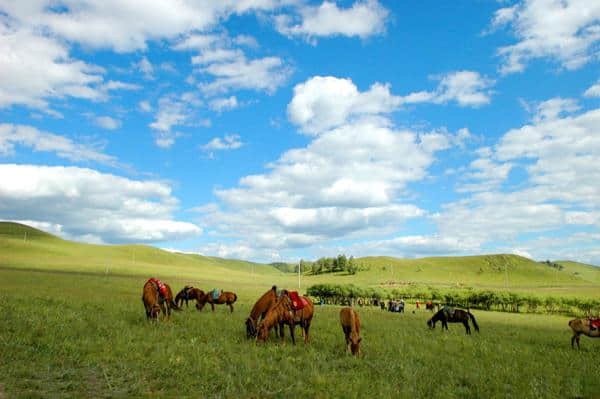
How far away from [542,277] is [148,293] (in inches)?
6854

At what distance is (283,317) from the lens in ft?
51.8

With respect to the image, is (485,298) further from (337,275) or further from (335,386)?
(337,275)

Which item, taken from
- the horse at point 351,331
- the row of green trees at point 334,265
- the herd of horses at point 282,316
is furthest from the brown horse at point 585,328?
the row of green trees at point 334,265

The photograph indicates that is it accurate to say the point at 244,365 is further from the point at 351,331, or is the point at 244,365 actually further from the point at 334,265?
the point at 334,265

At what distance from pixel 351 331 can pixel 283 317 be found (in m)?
2.78

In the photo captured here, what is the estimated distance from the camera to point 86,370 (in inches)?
425

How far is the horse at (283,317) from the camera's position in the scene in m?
15.4

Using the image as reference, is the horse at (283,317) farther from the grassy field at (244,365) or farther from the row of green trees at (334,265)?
the row of green trees at (334,265)

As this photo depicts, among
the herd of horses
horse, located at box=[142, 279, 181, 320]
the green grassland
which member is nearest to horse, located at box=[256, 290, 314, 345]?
the herd of horses

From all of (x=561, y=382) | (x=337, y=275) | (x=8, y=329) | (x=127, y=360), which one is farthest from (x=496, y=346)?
(x=337, y=275)

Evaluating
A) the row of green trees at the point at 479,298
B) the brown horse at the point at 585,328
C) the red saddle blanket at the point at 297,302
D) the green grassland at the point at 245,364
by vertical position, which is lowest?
the row of green trees at the point at 479,298

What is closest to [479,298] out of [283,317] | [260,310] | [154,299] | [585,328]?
[585,328]

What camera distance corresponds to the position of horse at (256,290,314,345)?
15422 millimetres

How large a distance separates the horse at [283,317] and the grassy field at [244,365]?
60 centimetres
